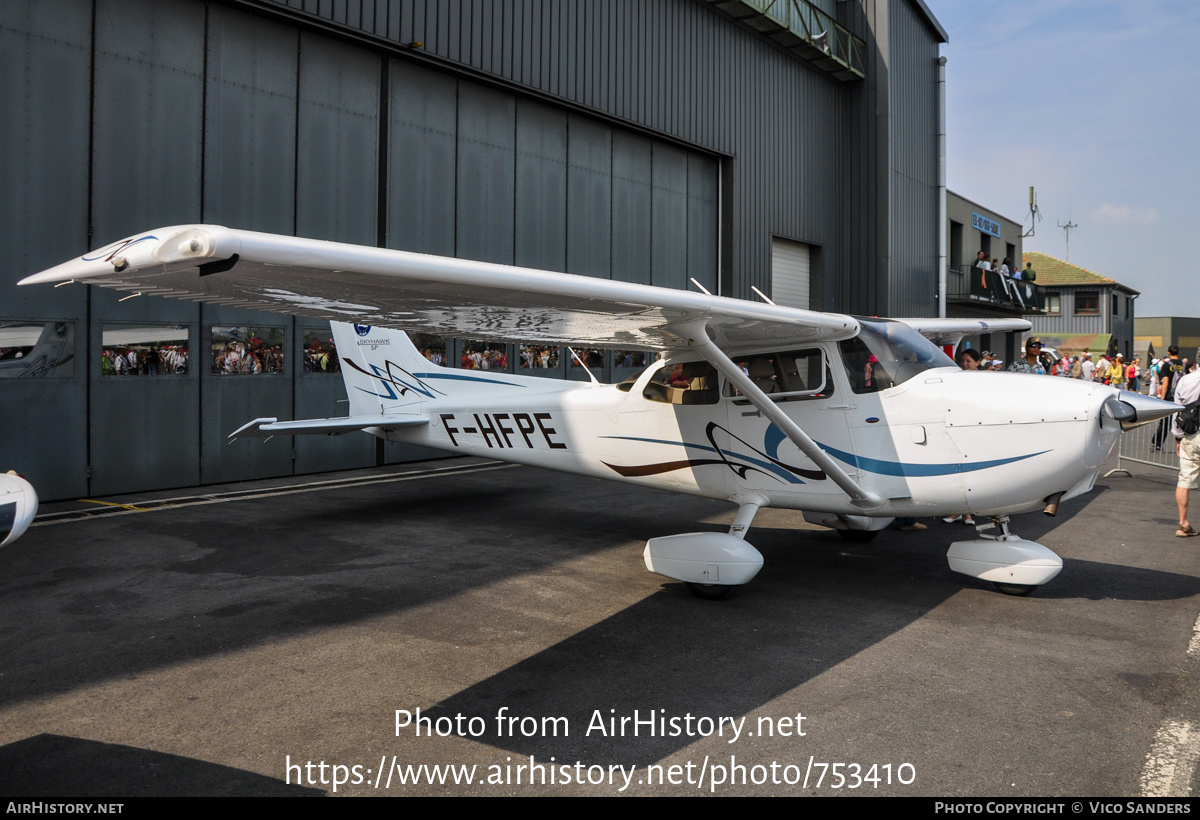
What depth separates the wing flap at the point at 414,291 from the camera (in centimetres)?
295

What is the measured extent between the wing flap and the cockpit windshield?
0.49 feet

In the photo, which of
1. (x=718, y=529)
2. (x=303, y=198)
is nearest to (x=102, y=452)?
(x=303, y=198)

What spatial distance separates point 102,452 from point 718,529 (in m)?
Result: 7.77

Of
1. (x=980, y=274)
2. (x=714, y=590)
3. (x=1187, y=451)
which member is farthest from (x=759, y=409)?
(x=980, y=274)

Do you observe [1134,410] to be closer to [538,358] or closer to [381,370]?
[381,370]

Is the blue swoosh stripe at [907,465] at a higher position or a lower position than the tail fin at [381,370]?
lower

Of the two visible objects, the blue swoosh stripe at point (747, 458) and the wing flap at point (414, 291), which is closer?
the wing flap at point (414, 291)

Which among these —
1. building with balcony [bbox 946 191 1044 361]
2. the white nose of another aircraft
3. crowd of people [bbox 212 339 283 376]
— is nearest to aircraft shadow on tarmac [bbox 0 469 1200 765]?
the white nose of another aircraft

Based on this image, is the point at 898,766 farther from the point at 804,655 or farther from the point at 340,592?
the point at 340,592

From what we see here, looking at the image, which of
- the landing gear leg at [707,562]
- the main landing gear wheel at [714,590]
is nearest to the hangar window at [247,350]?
the landing gear leg at [707,562]

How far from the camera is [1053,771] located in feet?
10.5

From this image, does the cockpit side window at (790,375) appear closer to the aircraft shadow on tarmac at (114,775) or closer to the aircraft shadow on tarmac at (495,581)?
the aircraft shadow on tarmac at (495,581)

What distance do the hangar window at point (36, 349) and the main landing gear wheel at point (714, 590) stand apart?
27.4 feet

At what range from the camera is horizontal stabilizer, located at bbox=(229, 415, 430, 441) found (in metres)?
7.61
